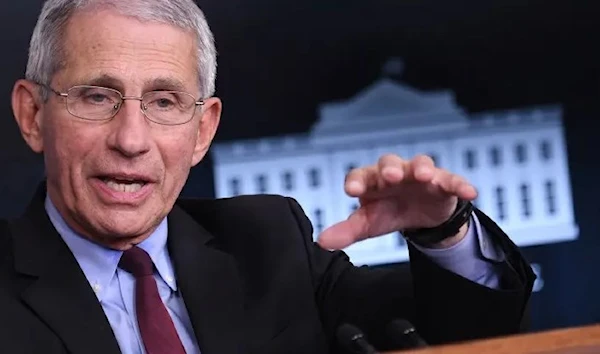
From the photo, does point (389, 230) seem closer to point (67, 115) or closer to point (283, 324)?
point (283, 324)

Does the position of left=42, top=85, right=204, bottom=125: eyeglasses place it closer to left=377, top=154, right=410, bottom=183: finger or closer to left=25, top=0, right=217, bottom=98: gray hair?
left=25, top=0, right=217, bottom=98: gray hair

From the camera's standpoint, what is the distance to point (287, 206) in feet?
6.45

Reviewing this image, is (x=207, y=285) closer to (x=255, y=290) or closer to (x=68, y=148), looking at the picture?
(x=255, y=290)

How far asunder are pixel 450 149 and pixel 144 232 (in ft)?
5.33

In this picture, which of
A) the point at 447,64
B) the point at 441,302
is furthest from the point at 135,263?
the point at 447,64

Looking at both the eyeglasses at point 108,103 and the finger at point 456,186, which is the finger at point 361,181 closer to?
the finger at point 456,186

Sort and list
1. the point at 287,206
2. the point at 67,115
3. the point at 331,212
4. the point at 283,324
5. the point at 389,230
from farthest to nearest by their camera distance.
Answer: the point at 331,212, the point at 287,206, the point at 283,324, the point at 67,115, the point at 389,230

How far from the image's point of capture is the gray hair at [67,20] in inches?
64.5

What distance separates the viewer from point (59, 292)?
1.61m

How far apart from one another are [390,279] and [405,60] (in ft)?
4.71

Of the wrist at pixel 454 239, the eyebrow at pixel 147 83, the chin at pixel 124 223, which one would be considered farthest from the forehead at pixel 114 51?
the wrist at pixel 454 239

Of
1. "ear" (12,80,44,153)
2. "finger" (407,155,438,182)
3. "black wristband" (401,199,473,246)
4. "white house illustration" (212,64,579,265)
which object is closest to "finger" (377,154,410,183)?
"finger" (407,155,438,182)

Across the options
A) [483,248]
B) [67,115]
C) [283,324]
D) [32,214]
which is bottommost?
[283,324]

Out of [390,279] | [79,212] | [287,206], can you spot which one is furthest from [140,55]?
[390,279]
